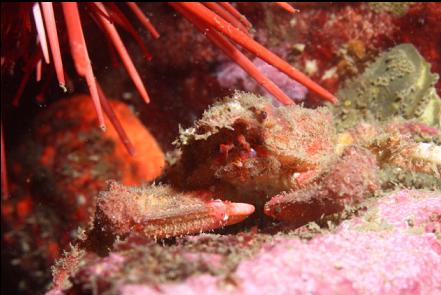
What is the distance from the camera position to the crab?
1.70 metres

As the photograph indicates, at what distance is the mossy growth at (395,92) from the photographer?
242 cm

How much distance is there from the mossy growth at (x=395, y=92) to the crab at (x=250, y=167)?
1.06 feet

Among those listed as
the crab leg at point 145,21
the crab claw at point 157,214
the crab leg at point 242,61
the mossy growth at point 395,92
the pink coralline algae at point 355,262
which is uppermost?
the crab leg at point 145,21

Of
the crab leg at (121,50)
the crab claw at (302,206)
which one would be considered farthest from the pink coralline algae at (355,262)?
the crab leg at (121,50)

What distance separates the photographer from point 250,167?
1889 mm

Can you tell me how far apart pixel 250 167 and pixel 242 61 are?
480 millimetres

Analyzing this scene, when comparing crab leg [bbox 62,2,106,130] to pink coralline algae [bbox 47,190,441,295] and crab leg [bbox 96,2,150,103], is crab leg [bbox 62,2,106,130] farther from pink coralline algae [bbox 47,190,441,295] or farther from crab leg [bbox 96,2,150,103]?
pink coralline algae [bbox 47,190,441,295]

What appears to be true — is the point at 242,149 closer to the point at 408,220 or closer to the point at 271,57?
the point at 271,57

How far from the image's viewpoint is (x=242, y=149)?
6.10 feet

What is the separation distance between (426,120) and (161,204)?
1.53 m

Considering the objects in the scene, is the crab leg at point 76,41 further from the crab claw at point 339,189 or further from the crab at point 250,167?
the crab claw at point 339,189

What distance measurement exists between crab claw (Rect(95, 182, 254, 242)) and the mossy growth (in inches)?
43.4

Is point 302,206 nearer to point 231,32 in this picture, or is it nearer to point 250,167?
point 250,167

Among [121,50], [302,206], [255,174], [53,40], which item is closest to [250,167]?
[255,174]
